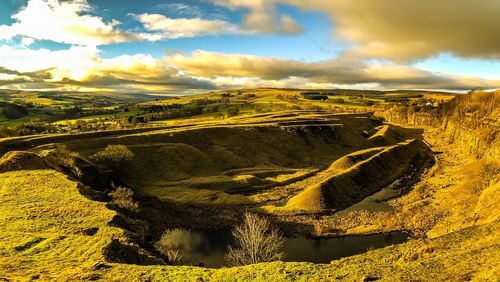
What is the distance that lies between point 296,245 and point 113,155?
2442 inches

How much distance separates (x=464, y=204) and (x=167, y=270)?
64105mm

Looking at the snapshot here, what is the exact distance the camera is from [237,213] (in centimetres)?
7706

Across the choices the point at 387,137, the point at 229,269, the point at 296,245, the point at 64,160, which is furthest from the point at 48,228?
the point at 387,137

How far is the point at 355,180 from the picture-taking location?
95812mm

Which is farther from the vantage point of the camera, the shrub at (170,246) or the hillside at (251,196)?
the shrub at (170,246)

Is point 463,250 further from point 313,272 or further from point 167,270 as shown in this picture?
point 167,270

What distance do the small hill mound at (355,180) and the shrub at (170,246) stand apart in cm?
2861

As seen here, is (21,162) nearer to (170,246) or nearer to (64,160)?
(64,160)

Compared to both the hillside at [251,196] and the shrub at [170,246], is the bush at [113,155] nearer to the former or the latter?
the hillside at [251,196]

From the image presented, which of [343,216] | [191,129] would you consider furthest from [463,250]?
[191,129]

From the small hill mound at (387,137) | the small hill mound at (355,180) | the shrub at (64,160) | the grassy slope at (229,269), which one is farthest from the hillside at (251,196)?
the small hill mound at (387,137)

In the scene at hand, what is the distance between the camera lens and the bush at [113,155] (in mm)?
97750

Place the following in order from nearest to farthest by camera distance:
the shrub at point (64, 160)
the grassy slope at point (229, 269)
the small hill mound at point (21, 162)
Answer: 1. the grassy slope at point (229, 269)
2. the small hill mound at point (21, 162)
3. the shrub at point (64, 160)

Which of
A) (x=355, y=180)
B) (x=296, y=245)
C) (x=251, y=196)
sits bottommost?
(x=296, y=245)
